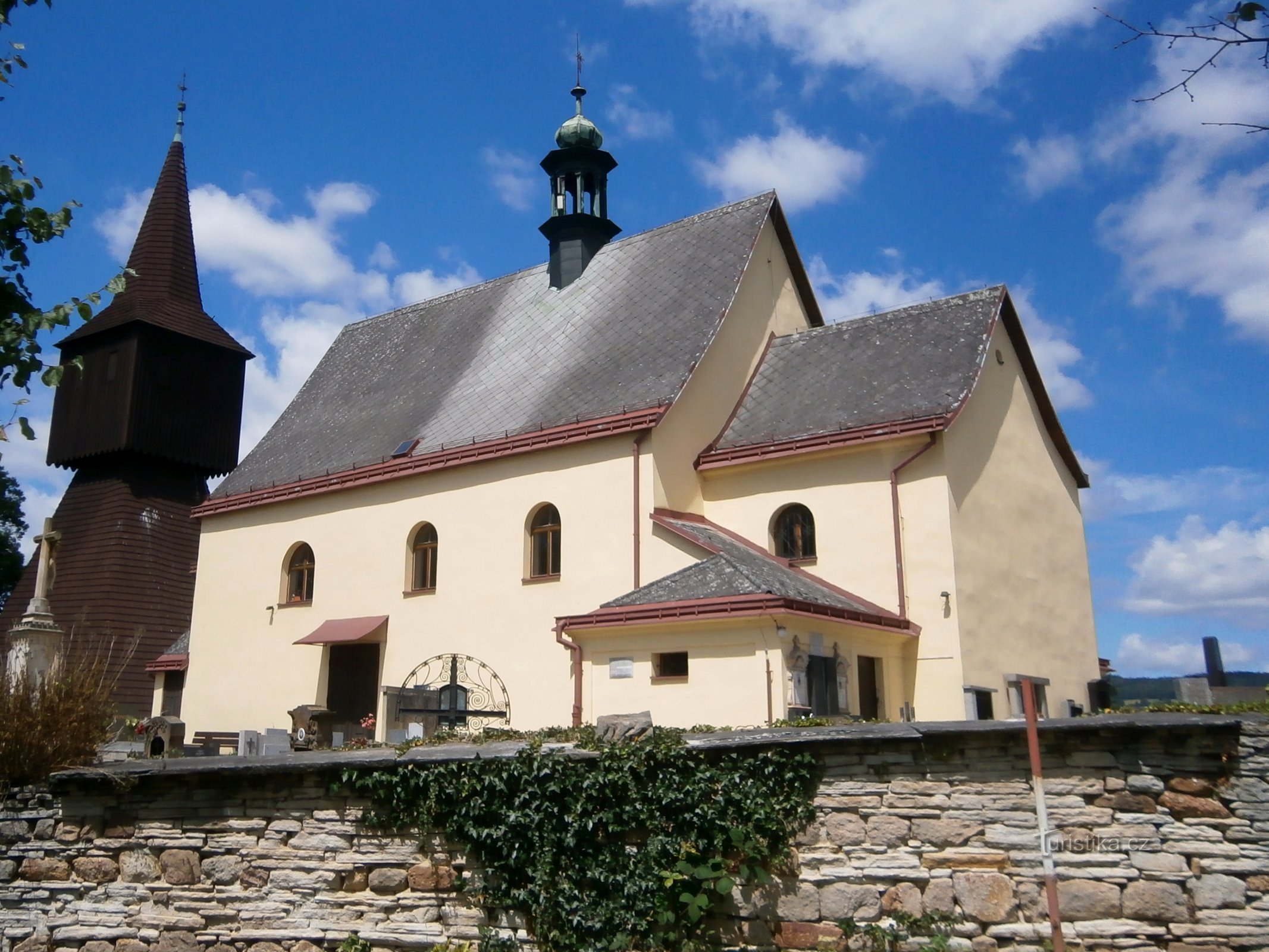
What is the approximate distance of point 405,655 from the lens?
20328mm

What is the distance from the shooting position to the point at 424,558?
20969mm

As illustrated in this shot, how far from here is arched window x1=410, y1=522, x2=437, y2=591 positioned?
2069 centimetres

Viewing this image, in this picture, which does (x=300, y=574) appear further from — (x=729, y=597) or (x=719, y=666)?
(x=729, y=597)

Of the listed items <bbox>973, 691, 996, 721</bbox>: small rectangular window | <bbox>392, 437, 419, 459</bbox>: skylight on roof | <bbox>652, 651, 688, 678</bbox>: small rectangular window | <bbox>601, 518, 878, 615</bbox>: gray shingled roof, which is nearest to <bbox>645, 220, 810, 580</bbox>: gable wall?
<bbox>601, 518, 878, 615</bbox>: gray shingled roof

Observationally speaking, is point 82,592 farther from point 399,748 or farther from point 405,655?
point 399,748

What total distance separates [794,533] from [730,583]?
3.29m

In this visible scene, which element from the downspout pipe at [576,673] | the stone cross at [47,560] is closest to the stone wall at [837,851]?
the stone cross at [47,560]

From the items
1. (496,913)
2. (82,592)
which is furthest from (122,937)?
(82,592)

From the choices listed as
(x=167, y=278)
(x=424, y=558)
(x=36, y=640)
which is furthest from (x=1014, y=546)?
(x=167, y=278)

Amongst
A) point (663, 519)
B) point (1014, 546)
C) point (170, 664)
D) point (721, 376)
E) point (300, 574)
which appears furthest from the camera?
point (170, 664)

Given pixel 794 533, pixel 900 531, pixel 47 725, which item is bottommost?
pixel 47 725

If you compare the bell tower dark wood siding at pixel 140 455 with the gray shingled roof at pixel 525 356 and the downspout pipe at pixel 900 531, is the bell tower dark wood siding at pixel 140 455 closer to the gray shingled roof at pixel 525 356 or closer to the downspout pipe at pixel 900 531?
the gray shingled roof at pixel 525 356

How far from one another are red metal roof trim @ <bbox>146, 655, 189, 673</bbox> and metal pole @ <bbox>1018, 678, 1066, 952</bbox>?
21807 millimetres

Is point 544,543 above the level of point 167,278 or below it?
below
